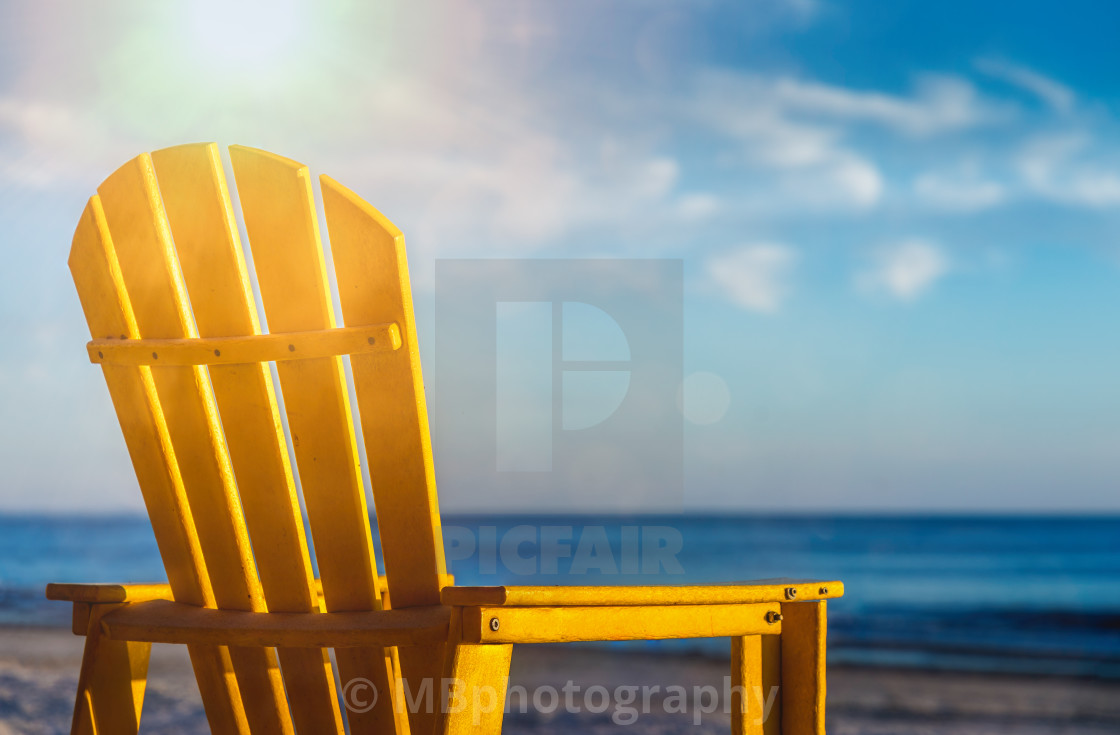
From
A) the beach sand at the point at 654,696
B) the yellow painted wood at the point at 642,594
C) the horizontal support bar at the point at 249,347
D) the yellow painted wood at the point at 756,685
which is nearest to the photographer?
the yellow painted wood at the point at 642,594

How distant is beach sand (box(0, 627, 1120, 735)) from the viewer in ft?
13.4

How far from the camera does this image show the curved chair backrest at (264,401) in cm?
123

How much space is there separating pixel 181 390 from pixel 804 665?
1.12m

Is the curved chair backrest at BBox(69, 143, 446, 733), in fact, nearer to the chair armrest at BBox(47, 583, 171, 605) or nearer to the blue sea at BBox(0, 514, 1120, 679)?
the chair armrest at BBox(47, 583, 171, 605)

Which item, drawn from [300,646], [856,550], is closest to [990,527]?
[856,550]

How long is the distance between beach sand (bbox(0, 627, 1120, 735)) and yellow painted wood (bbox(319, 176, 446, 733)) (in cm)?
304

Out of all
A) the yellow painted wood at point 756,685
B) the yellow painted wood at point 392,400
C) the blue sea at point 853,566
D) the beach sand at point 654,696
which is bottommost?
the blue sea at point 853,566

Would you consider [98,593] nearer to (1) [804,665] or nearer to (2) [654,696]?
(1) [804,665]

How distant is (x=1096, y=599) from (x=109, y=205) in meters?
11.3

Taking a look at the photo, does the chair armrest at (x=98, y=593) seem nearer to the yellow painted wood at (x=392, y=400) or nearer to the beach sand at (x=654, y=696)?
the yellow painted wood at (x=392, y=400)

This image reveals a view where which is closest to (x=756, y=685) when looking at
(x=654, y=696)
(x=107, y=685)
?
(x=107, y=685)

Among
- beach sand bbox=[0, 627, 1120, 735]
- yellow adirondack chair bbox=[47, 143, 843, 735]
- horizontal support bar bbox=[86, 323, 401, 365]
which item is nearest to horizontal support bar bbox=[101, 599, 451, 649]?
yellow adirondack chair bbox=[47, 143, 843, 735]

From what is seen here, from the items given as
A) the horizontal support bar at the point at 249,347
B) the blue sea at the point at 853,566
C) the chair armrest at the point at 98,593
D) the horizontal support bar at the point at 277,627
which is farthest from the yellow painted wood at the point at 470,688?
the blue sea at the point at 853,566

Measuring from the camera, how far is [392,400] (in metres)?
1.23
